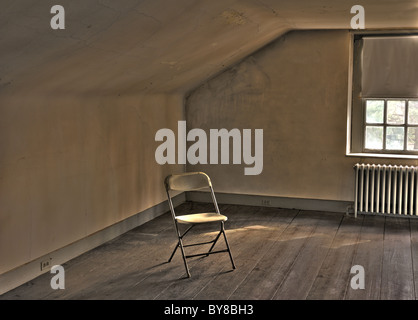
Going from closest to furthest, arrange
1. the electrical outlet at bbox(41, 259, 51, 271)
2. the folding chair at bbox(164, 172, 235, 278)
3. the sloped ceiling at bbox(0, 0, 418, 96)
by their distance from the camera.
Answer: the sloped ceiling at bbox(0, 0, 418, 96), the electrical outlet at bbox(41, 259, 51, 271), the folding chair at bbox(164, 172, 235, 278)

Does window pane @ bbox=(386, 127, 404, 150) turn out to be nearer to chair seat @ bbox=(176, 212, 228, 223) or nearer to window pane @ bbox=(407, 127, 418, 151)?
window pane @ bbox=(407, 127, 418, 151)

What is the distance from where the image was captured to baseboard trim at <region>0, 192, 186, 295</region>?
13.5ft

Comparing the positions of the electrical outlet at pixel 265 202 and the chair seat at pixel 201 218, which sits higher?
the chair seat at pixel 201 218

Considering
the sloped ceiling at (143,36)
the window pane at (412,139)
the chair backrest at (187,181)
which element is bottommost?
the chair backrest at (187,181)

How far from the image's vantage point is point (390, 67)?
246 inches

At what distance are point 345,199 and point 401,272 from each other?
2.12 m

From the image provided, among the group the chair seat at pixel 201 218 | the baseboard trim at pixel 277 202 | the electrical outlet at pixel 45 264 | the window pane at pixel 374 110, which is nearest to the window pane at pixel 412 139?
the window pane at pixel 374 110

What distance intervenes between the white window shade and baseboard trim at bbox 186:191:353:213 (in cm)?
139

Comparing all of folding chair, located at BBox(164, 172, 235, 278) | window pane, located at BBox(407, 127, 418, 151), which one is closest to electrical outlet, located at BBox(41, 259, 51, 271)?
folding chair, located at BBox(164, 172, 235, 278)

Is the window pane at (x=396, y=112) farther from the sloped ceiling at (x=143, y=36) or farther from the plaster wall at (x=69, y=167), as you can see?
the plaster wall at (x=69, y=167)

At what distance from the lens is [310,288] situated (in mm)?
4223

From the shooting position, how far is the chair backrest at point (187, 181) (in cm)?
489

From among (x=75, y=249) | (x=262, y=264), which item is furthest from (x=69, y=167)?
(x=262, y=264)

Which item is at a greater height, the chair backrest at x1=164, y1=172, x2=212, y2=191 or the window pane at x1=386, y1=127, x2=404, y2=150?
the window pane at x1=386, y1=127, x2=404, y2=150
